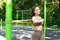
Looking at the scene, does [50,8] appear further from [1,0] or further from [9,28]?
[9,28]

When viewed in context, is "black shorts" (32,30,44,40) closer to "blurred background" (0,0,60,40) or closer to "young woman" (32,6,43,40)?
"young woman" (32,6,43,40)

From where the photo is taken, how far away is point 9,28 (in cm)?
207

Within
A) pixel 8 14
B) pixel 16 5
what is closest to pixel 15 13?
pixel 16 5

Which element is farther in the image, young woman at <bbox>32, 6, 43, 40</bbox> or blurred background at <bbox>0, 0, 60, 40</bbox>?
blurred background at <bbox>0, 0, 60, 40</bbox>

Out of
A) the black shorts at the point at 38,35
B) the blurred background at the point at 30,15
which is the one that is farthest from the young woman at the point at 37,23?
the blurred background at the point at 30,15

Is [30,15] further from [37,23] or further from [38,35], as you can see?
[37,23]

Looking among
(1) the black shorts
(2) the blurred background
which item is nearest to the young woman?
(1) the black shorts

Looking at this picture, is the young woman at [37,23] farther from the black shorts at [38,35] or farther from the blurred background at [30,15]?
the blurred background at [30,15]

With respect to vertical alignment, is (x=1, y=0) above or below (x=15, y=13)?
above

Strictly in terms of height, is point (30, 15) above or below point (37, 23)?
below

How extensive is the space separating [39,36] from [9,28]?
7.90 ft

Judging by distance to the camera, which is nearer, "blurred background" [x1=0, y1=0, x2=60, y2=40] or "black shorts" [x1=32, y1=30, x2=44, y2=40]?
"black shorts" [x1=32, y1=30, x2=44, y2=40]

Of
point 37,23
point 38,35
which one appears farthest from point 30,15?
point 37,23

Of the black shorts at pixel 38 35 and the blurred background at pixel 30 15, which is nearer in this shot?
the black shorts at pixel 38 35
